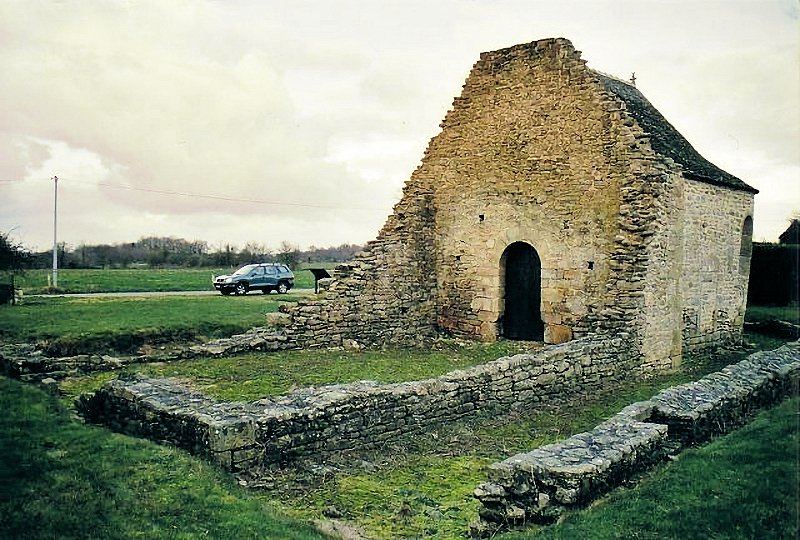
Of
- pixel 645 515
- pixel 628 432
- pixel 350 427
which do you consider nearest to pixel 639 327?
pixel 628 432

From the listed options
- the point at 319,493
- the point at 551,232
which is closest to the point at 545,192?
the point at 551,232

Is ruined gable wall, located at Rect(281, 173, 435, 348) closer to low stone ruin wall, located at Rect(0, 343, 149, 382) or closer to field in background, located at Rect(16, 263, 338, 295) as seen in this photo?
field in background, located at Rect(16, 263, 338, 295)

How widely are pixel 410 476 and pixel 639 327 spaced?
279 inches

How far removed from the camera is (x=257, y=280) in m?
26.2

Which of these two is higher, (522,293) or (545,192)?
(545,192)

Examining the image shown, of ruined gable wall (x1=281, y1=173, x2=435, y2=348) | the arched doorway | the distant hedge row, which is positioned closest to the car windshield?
ruined gable wall (x1=281, y1=173, x2=435, y2=348)

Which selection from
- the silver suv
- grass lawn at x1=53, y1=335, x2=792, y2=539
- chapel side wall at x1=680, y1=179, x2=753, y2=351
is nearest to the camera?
grass lawn at x1=53, y1=335, x2=792, y2=539

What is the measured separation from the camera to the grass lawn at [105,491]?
15.3ft

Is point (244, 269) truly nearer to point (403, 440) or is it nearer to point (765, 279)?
point (765, 279)

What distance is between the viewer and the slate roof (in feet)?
45.7

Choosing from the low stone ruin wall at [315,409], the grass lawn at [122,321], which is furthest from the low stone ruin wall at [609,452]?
the grass lawn at [122,321]

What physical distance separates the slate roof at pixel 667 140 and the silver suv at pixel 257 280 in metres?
15.1

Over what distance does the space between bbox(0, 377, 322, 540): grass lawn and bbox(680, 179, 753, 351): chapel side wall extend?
11372 mm

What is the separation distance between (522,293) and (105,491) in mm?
11283
